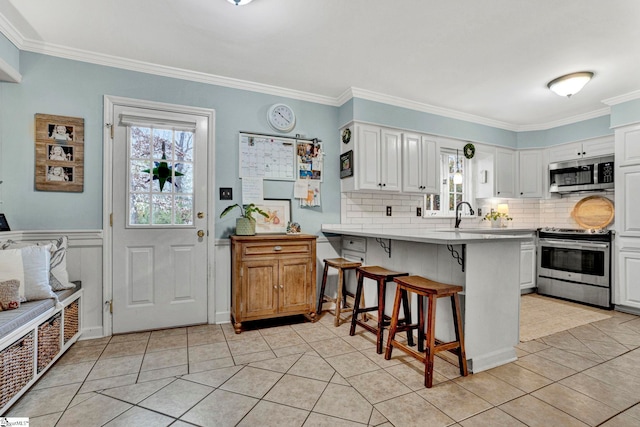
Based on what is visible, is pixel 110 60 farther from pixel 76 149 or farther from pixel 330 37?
pixel 330 37

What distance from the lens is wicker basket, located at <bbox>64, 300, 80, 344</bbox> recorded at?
2.52 m

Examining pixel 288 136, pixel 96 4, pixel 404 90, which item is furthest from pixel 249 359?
pixel 404 90

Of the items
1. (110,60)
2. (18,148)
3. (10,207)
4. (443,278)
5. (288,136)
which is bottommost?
(443,278)

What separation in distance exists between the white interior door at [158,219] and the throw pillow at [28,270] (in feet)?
2.17

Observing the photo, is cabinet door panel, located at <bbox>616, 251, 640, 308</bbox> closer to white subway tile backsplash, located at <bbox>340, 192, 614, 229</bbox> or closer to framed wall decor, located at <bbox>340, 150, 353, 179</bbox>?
white subway tile backsplash, located at <bbox>340, 192, 614, 229</bbox>

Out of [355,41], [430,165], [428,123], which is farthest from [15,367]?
[428,123]

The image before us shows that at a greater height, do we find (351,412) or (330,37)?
(330,37)

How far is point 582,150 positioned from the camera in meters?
4.56

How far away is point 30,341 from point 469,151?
5021 millimetres

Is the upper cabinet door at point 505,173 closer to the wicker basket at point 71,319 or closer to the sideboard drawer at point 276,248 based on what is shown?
the sideboard drawer at point 276,248

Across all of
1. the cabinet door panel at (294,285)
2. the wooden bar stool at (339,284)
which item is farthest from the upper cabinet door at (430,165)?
the cabinet door panel at (294,285)

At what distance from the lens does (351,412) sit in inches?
70.9

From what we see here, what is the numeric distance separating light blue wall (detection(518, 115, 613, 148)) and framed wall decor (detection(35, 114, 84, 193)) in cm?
575

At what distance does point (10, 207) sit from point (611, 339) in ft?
17.6
